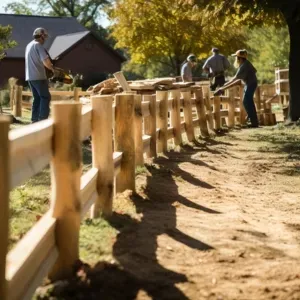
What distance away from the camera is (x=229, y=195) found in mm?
7855

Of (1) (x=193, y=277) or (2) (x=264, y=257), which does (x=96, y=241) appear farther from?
(2) (x=264, y=257)

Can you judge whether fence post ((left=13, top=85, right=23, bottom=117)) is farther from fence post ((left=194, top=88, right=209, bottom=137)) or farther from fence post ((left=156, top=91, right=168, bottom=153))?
fence post ((left=156, top=91, right=168, bottom=153))

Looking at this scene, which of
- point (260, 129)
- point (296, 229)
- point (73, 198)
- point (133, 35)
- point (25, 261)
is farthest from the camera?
point (133, 35)

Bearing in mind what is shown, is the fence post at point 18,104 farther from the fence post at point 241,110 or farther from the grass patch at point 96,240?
the grass patch at point 96,240

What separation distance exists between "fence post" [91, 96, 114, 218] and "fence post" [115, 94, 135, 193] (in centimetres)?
109

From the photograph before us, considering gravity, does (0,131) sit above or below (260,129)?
above

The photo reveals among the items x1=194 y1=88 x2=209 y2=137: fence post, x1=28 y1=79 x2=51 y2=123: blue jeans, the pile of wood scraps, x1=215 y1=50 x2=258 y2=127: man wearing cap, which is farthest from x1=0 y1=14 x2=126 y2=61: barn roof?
x1=28 y1=79 x2=51 y2=123: blue jeans

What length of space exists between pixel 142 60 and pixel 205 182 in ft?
125

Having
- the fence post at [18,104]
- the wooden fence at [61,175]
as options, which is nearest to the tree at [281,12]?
the fence post at [18,104]

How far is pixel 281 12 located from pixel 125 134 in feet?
40.1

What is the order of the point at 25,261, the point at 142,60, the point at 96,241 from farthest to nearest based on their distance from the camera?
the point at 142,60 < the point at 96,241 < the point at 25,261

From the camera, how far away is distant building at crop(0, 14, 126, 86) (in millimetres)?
50969

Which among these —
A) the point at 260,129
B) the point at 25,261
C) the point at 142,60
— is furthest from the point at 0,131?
the point at 142,60

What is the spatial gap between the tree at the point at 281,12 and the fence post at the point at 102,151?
11.4m
